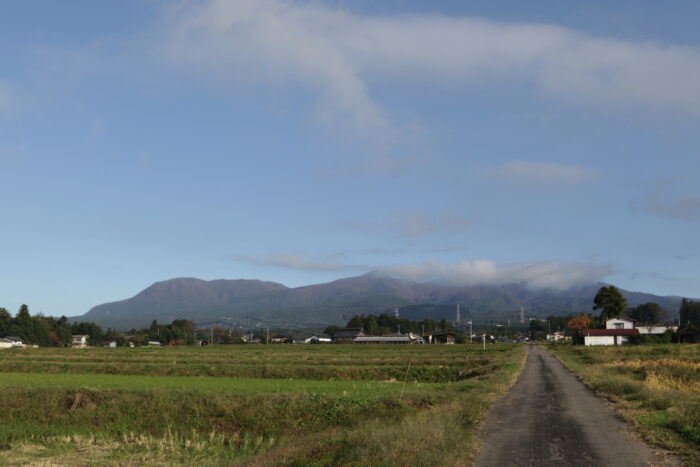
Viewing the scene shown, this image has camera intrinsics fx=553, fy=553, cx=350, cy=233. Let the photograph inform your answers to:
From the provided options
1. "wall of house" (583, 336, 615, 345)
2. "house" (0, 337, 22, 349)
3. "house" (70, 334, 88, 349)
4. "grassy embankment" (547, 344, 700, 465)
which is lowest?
"house" (70, 334, 88, 349)

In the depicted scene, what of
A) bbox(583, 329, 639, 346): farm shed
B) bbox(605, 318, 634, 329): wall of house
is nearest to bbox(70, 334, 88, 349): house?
bbox(583, 329, 639, 346): farm shed

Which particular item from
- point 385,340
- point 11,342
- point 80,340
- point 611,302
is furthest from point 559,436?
point 80,340

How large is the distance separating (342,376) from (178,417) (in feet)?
79.6

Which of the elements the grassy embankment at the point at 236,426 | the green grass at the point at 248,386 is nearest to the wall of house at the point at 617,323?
the green grass at the point at 248,386

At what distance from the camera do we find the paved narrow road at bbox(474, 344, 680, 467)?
13.4 metres

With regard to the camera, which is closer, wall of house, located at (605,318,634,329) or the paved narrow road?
the paved narrow road

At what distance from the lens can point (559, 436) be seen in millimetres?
16453

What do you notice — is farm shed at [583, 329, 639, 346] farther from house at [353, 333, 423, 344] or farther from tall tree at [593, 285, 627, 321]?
house at [353, 333, 423, 344]

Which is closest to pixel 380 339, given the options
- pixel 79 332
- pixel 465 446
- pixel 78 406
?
pixel 79 332

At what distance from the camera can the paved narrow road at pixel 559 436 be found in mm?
13406

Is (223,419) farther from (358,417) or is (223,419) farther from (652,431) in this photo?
(652,431)

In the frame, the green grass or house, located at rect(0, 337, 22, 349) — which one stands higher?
the green grass

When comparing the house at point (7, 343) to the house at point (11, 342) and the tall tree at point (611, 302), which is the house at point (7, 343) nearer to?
the house at point (11, 342)

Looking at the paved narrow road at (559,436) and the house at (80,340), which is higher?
the paved narrow road at (559,436)
